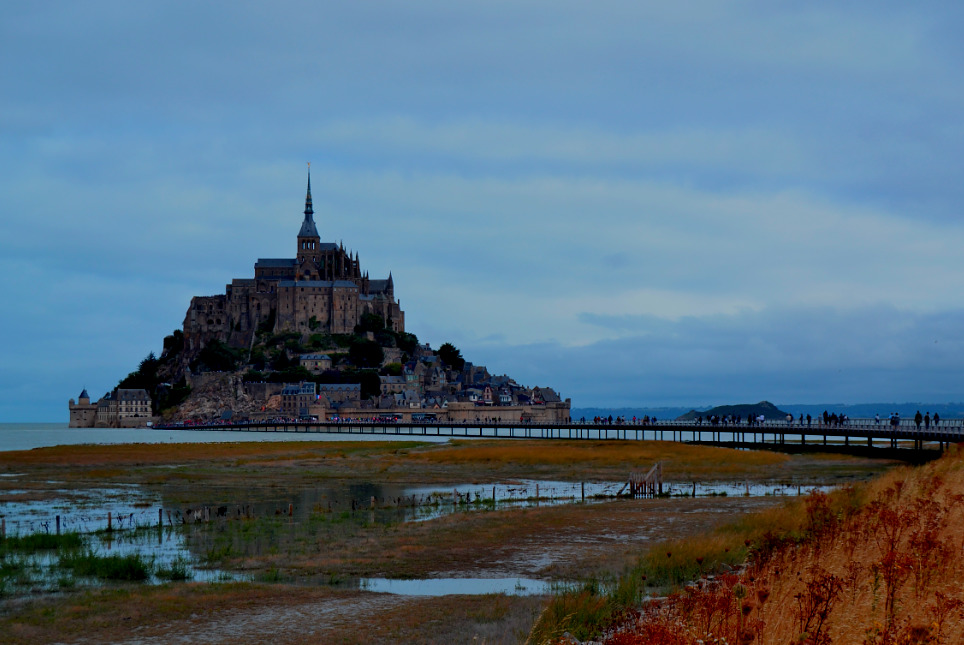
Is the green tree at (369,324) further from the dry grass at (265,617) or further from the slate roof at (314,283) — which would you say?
the dry grass at (265,617)

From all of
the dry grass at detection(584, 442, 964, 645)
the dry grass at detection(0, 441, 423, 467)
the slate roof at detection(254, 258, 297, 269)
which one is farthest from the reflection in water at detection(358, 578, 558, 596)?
the slate roof at detection(254, 258, 297, 269)

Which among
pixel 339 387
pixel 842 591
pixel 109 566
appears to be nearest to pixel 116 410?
pixel 339 387

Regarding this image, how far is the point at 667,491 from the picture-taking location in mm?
38188

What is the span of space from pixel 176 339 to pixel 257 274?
915 inches

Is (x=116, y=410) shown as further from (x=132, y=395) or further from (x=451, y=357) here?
(x=451, y=357)

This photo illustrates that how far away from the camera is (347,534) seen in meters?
26.0

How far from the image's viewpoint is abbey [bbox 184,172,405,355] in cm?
17762

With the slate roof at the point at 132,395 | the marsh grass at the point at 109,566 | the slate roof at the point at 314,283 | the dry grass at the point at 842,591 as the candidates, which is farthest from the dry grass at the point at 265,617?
the slate roof at the point at 132,395

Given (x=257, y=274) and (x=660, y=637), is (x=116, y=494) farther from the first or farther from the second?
(x=257, y=274)

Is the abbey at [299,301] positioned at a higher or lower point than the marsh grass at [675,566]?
higher

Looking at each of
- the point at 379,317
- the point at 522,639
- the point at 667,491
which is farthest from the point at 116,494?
the point at 379,317

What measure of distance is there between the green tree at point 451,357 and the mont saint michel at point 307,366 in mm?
238

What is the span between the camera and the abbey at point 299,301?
177625mm

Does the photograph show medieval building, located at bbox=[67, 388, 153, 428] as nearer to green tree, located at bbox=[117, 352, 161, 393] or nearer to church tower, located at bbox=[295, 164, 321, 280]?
green tree, located at bbox=[117, 352, 161, 393]
